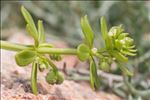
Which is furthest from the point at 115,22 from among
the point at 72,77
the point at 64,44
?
the point at 72,77

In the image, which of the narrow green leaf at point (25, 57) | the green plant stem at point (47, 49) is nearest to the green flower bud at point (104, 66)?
the green plant stem at point (47, 49)

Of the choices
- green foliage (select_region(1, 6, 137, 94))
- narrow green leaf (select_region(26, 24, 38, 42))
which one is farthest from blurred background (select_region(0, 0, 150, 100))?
narrow green leaf (select_region(26, 24, 38, 42))

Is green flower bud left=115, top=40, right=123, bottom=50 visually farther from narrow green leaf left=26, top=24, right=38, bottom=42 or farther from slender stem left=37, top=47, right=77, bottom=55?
narrow green leaf left=26, top=24, right=38, bottom=42

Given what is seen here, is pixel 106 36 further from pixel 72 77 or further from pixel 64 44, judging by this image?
pixel 64 44

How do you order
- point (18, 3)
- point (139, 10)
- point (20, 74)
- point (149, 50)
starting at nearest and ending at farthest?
point (20, 74) → point (149, 50) → point (139, 10) → point (18, 3)

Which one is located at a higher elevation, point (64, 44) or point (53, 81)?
point (64, 44)

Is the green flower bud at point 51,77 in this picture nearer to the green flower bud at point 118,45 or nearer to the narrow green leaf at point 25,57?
the narrow green leaf at point 25,57

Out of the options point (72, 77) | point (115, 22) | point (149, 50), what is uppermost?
point (115, 22)
